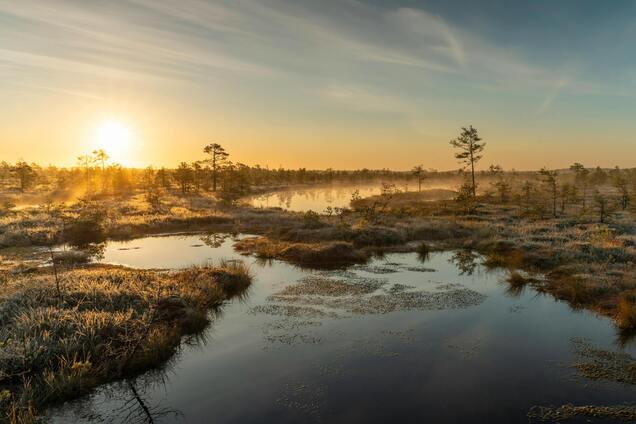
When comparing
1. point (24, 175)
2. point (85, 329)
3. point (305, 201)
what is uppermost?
point (24, 175)

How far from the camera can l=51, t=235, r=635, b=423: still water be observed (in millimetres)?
11516

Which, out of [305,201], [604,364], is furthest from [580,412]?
[305,201]

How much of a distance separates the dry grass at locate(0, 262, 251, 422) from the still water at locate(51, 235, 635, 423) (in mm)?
711

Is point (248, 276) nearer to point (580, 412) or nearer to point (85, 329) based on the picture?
point (85, 329)

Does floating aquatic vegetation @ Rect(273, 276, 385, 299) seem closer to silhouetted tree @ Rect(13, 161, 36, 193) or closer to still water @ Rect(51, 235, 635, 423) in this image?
still water @ Rect(51, 235, 635, 423)

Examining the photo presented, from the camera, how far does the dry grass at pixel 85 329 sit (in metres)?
12.0

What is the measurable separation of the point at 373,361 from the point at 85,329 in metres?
10.0

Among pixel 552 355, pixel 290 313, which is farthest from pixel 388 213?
pixel 552 355

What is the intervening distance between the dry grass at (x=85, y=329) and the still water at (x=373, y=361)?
71cm

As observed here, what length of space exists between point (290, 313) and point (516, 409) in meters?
10.3

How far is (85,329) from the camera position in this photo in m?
14.2

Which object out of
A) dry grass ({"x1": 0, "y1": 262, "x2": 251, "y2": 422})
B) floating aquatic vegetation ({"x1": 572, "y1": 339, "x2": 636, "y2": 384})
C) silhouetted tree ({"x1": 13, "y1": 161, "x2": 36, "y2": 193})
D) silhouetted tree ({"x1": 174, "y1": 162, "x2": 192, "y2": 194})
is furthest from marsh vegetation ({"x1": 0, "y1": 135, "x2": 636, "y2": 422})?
silhouetted tree ({"x1": 13, "y1": 161, "x2": 36, "y2": 193})

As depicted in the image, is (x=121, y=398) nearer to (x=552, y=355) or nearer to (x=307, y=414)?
(x=307, y=414)

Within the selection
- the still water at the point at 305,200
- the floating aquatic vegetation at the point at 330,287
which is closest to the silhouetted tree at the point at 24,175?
the still water at the point at 305,200
